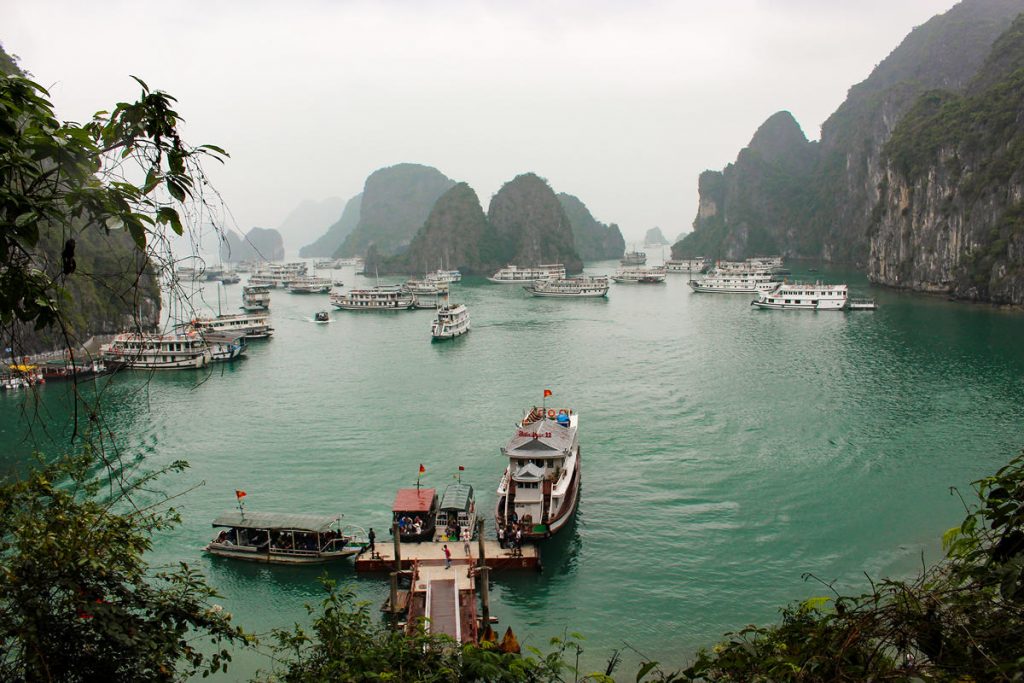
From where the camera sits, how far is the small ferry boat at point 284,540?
807 inches

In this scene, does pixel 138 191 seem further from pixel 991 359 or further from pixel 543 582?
pixel 991 359

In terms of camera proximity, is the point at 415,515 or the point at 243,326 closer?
the point at 415,515

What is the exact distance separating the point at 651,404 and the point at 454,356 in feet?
65.8

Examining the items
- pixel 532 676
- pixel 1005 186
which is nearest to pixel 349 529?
pixel 532 676

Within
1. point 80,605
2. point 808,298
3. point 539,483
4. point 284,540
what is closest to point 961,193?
point 808,298

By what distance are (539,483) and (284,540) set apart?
8.07 meters

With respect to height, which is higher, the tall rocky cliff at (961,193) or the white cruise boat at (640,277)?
the tall rocky cliff at (961,193)

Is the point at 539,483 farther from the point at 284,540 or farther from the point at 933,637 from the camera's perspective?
the point at 933,637

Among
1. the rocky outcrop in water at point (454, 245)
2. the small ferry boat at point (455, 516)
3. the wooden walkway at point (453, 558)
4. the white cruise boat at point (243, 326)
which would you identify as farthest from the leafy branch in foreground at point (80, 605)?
the rocky outcrop in water at point (454, 245)

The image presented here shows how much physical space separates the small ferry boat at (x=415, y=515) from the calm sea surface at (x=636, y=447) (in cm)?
131

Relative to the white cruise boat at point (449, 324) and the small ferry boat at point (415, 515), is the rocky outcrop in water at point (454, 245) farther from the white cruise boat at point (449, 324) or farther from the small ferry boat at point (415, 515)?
the small ferry boat at point (415, 515)

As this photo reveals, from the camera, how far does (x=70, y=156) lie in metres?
4.50

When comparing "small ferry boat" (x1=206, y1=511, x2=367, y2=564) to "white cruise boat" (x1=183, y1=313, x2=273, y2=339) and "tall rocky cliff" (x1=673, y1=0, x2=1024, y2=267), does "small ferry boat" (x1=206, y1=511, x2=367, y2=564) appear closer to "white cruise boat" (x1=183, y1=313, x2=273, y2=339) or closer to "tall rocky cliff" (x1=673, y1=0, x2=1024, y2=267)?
"white cruise boat" (x1=183, y1=313, x2=273, y2=339)

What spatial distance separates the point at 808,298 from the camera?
7481cm
